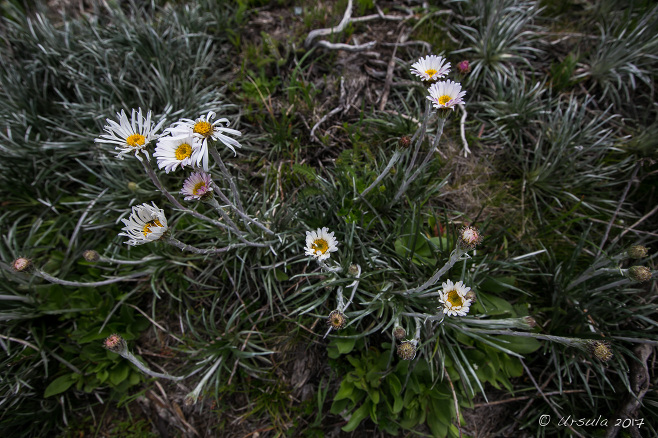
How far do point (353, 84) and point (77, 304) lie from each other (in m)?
2.56

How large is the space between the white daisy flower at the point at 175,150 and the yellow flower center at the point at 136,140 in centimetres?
9

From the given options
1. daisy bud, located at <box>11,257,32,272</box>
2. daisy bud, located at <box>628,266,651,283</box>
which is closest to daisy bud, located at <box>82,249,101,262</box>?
daisy bud, located at <box>11,257,32,272</box>

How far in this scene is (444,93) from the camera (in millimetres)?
1772

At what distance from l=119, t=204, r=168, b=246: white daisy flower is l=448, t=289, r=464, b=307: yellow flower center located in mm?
1351

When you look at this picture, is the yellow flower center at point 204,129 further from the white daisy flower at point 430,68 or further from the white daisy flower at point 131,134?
the white daisy flower at point 430,68

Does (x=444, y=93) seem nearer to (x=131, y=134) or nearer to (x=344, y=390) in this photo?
(x=131, y=134)

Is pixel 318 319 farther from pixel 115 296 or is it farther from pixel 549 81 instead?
pixel 549 81

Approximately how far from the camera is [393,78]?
117 inches

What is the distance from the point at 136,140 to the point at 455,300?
1.65m

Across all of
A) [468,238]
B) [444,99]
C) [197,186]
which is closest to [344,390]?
[468,238]

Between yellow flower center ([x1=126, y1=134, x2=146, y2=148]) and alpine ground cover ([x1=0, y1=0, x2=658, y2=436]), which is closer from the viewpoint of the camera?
yellow flower center ([x1=126, y1=134, x2=146, y2=148])

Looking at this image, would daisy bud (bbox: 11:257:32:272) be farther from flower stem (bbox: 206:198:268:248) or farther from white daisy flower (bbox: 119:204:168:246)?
flower stem (bbox: 206:198:268:248)

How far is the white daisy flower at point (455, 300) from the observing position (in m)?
1.60

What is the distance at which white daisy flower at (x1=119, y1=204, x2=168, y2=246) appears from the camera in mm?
1556
